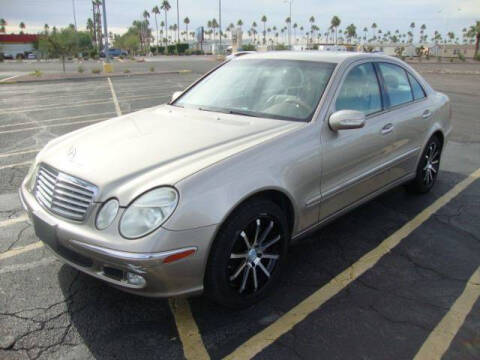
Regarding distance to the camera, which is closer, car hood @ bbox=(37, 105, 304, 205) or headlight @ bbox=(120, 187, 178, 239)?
headlight @ bbox=(120, 187, 178, 239)

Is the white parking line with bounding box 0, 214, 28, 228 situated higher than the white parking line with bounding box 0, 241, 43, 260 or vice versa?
the white parking line with bounding box 0, 214, 28, 228

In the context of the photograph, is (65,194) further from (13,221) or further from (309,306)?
(13,221)

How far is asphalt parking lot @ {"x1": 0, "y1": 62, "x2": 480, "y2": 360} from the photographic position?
99.6 inches

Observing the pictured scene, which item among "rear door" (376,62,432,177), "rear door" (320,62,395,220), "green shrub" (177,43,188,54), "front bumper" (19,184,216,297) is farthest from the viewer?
"green shrub" (177,43,188,54)

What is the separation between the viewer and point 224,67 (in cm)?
432

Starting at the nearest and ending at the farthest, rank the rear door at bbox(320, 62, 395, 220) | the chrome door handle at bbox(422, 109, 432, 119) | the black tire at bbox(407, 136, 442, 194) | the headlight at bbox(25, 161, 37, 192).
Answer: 1. the headlight at bbox(25, 161, 37, 192)
2. the rear door at bbox(320, 62, 395, 220)
3. the chrome door handle at bbox(422, 109, 432, 119)
4. the black tire at bbox(407, 136, 442, 194)

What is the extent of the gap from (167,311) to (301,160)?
1.39 meters

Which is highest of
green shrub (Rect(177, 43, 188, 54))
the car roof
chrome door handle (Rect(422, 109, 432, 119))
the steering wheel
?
green shrub (Rect(177, 43, 188, 54))

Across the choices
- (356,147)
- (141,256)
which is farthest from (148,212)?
(356,147)

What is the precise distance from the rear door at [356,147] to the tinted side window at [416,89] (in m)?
0.83

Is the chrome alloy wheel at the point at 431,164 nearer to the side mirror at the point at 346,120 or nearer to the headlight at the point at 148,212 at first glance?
the side mirror at the point at 346,120

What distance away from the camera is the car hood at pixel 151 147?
2518 millimetres

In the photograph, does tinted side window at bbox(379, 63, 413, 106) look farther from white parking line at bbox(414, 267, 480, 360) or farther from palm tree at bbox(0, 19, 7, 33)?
palm tree at bbox(0, 19, 7, 33)

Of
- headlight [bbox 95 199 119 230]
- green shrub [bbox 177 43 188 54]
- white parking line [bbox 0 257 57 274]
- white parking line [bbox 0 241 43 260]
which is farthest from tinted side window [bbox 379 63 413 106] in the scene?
green shrub [bbox 177 43 188 54]
